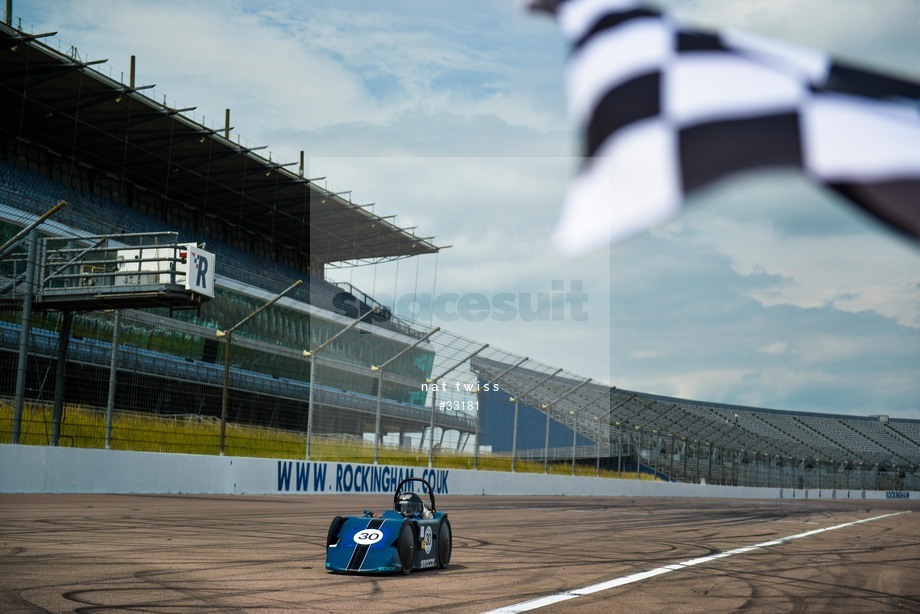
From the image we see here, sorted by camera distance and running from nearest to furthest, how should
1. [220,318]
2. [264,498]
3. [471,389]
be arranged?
[264,498]
[471,389]
[220,318]

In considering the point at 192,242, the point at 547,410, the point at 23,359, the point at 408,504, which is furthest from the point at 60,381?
the point at 547,410

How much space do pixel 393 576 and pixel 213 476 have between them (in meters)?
13.0

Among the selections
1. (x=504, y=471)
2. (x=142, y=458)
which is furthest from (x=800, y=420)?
(x=142, y=458)

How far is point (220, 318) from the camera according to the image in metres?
32.0

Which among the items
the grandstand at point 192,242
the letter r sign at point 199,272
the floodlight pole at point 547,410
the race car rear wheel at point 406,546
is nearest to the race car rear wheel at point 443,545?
the race car rear wheel at point 406,546

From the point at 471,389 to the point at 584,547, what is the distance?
14404mm

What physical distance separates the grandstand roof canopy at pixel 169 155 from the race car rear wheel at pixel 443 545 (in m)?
19.5

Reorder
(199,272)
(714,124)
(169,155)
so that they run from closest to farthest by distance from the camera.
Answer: (714,124) → (199,272) → (169,155)

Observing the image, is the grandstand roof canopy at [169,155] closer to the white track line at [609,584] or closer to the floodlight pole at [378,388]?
the floodlight pole at [378,388]

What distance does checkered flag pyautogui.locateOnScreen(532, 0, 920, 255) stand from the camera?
4.36ft

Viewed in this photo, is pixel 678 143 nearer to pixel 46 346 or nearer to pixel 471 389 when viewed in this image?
pixel 46 346

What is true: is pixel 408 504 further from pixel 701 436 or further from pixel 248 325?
pixel 701 436

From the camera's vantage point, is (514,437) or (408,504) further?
(514,437)

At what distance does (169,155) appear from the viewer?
129 feet
